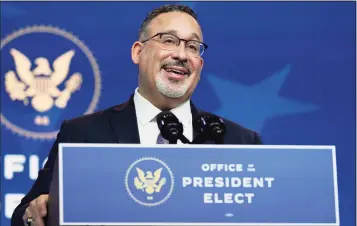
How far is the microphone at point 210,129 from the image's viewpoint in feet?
6.55

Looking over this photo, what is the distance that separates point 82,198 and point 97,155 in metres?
0.10

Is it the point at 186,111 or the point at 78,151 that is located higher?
the point at 186,111

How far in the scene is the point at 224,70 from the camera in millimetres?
3576

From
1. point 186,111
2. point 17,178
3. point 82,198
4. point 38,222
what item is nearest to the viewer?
point 82,198

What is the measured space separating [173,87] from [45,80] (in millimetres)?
1238

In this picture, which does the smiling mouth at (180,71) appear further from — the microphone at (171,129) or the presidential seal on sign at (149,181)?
the presidential seal on sign at (149,181)

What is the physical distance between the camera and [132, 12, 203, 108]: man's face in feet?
7.86

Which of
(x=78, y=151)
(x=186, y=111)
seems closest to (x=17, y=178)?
(x=186, y=111)

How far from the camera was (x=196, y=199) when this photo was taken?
70.6 inches

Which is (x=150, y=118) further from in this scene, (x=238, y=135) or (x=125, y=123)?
(x=238, y=135)

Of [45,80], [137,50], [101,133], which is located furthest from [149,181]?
[45,80]

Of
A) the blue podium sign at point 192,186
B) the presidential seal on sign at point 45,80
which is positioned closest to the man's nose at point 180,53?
the blue podium sign at point 192,186

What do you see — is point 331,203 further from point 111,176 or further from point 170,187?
point 111,176

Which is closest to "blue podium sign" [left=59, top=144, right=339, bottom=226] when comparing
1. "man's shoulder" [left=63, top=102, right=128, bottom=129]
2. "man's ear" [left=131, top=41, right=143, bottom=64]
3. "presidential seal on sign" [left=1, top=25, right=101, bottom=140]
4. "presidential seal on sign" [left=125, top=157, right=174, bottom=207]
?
"presidential seal on sign" [left=125, top=157, right=174, bottom=207]
